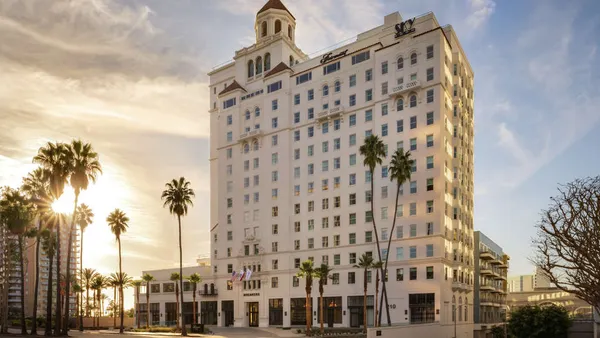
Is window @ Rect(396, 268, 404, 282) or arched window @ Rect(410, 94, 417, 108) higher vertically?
arched window @ Rect(410, 94, 417, 108)

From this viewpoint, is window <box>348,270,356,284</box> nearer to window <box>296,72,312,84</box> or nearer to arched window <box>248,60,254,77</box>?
window <box>296,72,312,84</box>

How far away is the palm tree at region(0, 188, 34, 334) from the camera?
67188 mm

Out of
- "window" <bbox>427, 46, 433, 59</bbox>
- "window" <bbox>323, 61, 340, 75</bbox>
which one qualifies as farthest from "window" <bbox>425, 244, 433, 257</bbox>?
"window" <bbox>323, 61, 340, 75</bbox>

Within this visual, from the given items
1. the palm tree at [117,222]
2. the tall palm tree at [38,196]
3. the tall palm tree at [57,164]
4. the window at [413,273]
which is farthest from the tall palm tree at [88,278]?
the window at [413,273]

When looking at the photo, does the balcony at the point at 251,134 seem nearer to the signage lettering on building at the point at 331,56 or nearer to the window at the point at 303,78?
the window at the point at 303,78

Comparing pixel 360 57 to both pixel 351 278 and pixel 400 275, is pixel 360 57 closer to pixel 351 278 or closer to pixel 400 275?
pixel 400 275

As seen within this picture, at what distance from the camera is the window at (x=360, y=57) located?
299 ft

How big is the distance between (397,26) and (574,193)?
5797 cm

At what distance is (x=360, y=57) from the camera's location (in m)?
92.1

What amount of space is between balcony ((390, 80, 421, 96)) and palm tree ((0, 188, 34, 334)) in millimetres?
56528

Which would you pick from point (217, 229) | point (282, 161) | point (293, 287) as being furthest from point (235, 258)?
point (282, 161)

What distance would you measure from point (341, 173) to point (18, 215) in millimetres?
49793

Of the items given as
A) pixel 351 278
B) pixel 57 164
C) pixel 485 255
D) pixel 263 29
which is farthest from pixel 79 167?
pixel 485 255

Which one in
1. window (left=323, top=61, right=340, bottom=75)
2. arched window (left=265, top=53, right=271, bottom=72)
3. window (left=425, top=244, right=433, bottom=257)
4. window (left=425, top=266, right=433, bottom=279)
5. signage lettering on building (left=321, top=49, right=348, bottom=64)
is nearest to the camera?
window (left=425, top=266, right=433, bottom=279)
